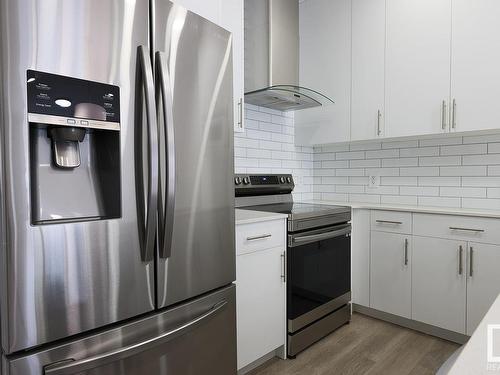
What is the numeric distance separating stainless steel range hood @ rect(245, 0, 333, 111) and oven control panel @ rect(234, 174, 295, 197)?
0.62m

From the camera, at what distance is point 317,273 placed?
7.46 ft

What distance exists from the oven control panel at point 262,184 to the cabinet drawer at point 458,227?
1056 millimetres

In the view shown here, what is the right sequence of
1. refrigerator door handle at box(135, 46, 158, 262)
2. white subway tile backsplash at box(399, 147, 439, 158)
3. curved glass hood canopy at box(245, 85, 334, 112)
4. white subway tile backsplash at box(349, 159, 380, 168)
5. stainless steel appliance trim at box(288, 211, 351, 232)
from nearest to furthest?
refrigerator door handle at box(135, 46, 158, 262) < stainless steel appliance trim at box(288, 211, 351, 232) < curved glass hood canopy at box(245, 85, 334, 112) < white subway tile backsplash at box(399, 147, 439, 158) < white subway tile backsplash at box(349, 159, 380, 168)

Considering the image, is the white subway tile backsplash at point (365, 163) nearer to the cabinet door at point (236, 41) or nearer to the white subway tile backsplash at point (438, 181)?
the white subway tile backsplash at point (438, 181)

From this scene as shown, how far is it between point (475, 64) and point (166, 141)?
217 centimetres

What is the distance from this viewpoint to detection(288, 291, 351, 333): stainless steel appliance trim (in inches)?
83.4

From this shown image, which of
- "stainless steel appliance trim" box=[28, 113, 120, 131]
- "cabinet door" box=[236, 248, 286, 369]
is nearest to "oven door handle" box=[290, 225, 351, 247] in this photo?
"cabinet door" box=[236, 248, 286, 369]

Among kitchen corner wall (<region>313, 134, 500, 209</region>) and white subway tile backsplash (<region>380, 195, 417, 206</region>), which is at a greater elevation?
kitchen corner wall (<region>313, 134, 500, 209</region>)

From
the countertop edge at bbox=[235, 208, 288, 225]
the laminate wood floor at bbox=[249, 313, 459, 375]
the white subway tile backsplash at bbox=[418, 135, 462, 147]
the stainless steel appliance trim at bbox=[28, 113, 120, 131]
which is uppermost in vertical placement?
the white subway tile backsplash at bbox=[418, 135, 462, 147]

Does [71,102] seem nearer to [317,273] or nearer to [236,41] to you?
[236,41]

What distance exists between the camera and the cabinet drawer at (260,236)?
5.94ft

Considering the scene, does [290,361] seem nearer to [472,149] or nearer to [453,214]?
[453,214]

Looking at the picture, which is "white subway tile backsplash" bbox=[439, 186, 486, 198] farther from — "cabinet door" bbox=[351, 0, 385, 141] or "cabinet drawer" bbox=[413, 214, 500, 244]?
"cabinet door" bbox=[351, 0, 385, 141]

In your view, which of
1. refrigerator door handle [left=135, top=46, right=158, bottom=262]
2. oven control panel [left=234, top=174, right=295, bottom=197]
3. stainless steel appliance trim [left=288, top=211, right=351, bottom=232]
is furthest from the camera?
oven control panel [left=234, top=174, right=295, bottom=197]
